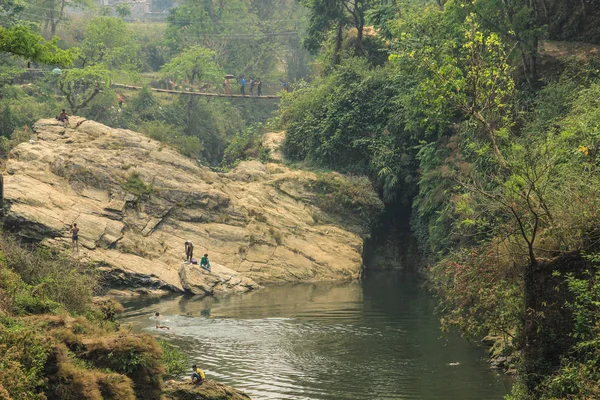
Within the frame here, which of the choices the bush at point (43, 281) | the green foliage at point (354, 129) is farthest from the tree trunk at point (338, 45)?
the bush at point (43, 281)

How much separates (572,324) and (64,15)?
239 feet

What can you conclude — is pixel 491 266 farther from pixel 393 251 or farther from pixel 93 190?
pixel 393 251

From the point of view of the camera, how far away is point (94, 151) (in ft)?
147

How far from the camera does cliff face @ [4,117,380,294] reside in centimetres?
3888

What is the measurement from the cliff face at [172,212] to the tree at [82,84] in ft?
34.4

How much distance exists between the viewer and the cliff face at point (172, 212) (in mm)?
38875

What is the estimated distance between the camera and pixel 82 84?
6147 centimetres

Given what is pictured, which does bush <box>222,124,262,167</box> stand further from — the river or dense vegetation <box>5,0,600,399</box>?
the river

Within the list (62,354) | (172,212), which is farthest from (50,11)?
(62,354)

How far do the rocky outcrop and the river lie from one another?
1.81 metres

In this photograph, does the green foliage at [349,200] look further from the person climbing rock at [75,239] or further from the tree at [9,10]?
the tree at [9,10]

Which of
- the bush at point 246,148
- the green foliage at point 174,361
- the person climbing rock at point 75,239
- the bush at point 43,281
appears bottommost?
the green foliage at point 174,361

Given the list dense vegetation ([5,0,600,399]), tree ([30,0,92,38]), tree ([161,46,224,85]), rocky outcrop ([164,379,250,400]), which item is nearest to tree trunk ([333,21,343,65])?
dense vegetation ([5,0,600,399])

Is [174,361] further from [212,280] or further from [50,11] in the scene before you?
[50,11]
